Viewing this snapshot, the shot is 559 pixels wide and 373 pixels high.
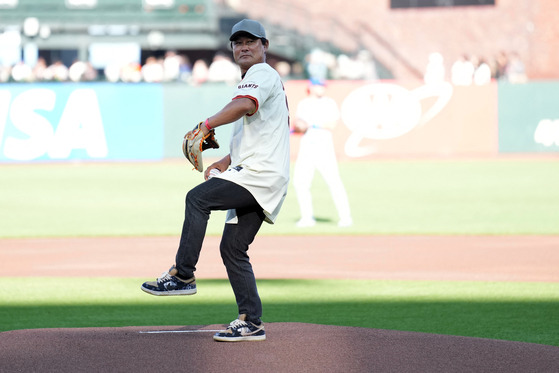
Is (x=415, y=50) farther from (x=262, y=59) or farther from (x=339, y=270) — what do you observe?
(x=262, y=59)

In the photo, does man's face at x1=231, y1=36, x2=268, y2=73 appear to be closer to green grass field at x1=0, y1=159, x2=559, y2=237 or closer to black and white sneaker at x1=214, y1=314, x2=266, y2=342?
black and white sneaker at x1=214, y1=314, x2=266, y2=342

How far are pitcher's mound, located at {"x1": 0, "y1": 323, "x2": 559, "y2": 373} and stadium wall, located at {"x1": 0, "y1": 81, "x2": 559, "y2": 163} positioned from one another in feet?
59.0

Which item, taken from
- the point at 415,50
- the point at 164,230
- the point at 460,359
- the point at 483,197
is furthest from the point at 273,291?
the point at 415,50

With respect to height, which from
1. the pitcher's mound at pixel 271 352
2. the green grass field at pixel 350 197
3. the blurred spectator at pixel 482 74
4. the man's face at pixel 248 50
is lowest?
the green grass field at pixel 350 197

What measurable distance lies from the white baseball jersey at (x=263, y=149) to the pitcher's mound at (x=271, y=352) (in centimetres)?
89

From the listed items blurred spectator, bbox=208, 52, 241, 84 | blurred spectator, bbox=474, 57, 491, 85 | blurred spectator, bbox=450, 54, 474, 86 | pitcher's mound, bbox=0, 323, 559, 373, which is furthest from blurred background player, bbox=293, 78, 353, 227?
blurred spectator, bbox=450, 54, 474, 86

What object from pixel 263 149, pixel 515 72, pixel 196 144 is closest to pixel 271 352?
pixel 263 149

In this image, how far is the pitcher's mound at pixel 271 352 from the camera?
16.5 feet

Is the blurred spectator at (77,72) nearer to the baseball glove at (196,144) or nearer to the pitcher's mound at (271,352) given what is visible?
the pitcher's mound at (271,352)

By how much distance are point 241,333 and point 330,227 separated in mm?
7602

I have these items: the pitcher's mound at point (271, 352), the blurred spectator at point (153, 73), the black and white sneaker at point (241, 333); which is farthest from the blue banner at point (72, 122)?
the black and white sneaker at point (241, 333)

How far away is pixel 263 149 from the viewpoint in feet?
17.4

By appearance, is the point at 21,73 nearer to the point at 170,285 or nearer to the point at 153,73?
the point at 153,73

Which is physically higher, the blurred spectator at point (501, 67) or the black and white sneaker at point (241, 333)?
the blurred spectator at point (501, 67)
